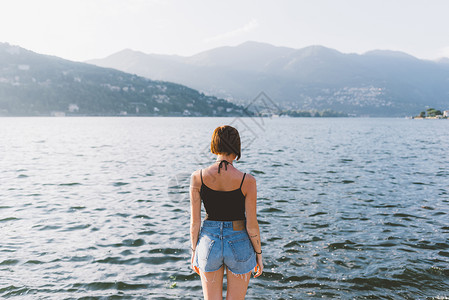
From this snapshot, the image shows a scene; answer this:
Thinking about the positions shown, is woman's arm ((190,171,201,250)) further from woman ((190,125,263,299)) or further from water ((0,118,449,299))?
water ((0,118,449,299))

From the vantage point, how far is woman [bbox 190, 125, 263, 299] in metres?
4.12

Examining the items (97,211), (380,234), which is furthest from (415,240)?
(97,211)

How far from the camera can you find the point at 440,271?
28.2 feet

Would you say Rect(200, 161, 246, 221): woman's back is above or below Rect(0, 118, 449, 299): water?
above

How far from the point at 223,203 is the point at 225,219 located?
245 millimetres

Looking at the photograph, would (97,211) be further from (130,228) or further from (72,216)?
(130,228)

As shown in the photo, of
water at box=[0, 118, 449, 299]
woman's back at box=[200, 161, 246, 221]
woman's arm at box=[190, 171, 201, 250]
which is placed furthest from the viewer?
water at box=[0, 118, 449, 299]

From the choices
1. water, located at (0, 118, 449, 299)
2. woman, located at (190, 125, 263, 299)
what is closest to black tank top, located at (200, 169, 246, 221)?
woman, located at (190, 125, 263, 299)

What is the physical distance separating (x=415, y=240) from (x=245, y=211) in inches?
363

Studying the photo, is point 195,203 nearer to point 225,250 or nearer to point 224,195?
point 224,195

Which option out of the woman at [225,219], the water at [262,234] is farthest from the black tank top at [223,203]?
the water at [262,234]

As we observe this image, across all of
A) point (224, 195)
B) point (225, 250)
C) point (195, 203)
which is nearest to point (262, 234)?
point (225, 250)

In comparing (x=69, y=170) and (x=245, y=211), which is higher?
(x=245, y=211)

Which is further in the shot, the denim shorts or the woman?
the denim shorts
